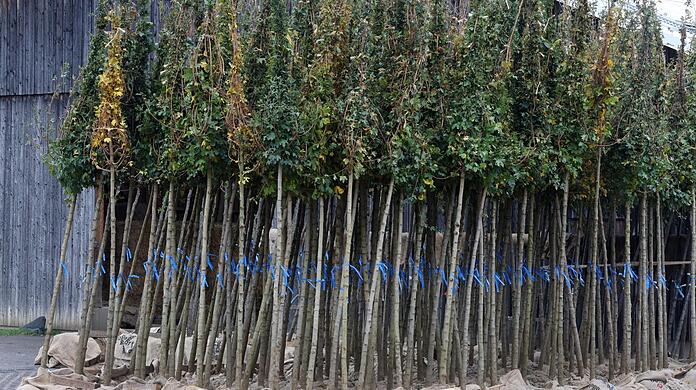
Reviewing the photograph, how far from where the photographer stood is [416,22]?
7.76 m

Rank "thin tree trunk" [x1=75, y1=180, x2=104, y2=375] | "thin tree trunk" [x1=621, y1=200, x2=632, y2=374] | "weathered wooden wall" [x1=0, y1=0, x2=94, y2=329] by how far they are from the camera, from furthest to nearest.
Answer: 1. "weathered wooden wall" [x1=0, y1=0, x2=94, y2=329]
2. "thin tree trunk" [x1=621, y1=200, x2=632, y2=374]
3. "thin tree trunk" [x1=75, y1=180, x2=104, y2=375]

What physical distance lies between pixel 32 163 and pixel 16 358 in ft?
11.3

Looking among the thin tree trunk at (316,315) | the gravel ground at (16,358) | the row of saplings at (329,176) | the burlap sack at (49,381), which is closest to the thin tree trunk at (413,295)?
the row of saplings at (329,176)

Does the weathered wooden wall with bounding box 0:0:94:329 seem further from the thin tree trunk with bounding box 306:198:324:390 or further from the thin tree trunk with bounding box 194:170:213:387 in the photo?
the thin tree trunk with bounding box 306:198:324:390

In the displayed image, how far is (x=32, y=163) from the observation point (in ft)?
43.9

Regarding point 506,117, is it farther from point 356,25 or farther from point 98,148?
point 98,148

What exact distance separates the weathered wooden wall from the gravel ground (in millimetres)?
768

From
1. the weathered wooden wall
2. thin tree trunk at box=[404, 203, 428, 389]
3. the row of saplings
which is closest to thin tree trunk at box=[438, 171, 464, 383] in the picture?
the row of saplings

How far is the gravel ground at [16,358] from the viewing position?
9459mm

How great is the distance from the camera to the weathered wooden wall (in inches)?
513

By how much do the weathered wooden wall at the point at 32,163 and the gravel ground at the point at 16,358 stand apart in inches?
30.2

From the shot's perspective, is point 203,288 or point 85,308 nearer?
point 203,288

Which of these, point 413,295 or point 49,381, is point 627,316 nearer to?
point 413,295

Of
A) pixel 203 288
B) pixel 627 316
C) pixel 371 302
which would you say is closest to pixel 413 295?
pixel 371 302
